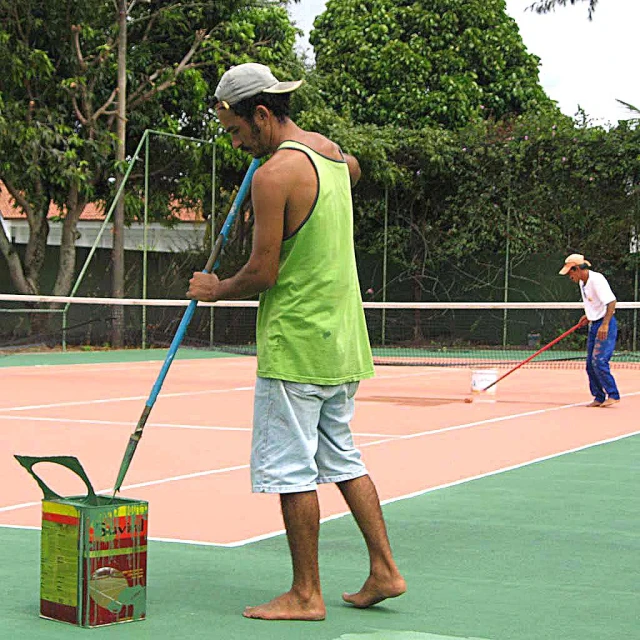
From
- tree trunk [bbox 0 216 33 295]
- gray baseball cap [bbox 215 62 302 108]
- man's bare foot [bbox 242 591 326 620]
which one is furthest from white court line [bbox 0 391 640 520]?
tree trunk [bbox 0 216 33 295]

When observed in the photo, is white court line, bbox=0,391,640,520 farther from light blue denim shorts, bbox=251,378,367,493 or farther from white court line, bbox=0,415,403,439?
light blue denim shorts, bbox=251,378,367,493

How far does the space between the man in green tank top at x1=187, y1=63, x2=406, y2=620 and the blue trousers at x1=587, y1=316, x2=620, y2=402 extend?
9022 millimetres

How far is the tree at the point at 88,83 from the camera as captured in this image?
23766mm

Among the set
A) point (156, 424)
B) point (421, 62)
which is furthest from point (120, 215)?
point (156, 424)

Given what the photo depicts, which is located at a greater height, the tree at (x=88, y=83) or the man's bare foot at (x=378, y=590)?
the tree at (x=88, y=83)

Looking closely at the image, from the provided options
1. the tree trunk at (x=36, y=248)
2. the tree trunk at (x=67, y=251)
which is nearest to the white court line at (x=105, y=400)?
the tree trunk at (x=67, y=251)

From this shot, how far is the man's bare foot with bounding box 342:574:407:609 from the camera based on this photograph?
470 cm

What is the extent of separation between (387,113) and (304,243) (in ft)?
93.3

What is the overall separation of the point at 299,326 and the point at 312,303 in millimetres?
90

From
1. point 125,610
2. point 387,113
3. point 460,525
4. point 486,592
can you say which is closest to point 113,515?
point 125,610

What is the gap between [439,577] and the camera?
17.5 ft

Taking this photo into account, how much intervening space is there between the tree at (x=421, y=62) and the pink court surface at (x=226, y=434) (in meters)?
15.2

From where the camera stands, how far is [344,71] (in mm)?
33531

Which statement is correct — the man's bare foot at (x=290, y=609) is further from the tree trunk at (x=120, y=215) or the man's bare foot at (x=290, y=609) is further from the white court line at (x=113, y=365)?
the tree trunk at (x=120, y=215)
